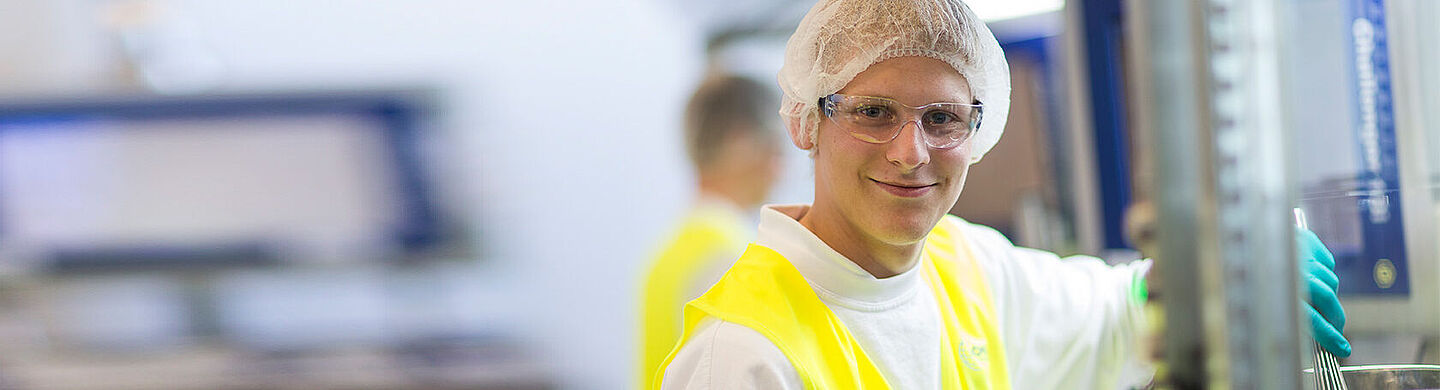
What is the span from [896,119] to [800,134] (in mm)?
157

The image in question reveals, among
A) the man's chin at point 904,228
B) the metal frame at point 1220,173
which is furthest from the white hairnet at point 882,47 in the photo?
the metal frame at point 1220,173

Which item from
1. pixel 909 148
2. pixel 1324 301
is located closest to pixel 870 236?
pixel 909 148

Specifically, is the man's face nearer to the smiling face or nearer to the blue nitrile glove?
the smiling face

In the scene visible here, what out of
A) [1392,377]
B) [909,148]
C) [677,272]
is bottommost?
[1392,377]

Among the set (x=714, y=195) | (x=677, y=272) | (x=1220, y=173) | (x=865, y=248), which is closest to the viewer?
(x=1220, y=173)

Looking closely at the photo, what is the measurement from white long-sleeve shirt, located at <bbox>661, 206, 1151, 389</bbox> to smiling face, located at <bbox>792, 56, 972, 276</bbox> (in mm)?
57

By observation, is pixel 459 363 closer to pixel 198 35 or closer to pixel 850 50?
pixel 198 35

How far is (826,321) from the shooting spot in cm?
107

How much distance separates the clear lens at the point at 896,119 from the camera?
3.47 feet

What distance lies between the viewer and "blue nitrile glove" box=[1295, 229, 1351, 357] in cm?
92

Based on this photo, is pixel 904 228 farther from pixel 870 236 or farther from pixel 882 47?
pixel 882 47

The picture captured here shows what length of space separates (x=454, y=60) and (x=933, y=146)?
346cm

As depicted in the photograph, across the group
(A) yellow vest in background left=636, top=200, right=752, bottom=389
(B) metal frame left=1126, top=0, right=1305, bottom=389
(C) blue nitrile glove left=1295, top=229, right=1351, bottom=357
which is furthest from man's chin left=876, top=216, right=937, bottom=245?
(A) yellow vest in background left=636, top=200, right=752, bottom=389

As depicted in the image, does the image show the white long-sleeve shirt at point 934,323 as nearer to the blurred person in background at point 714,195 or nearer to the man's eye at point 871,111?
the man's eye at point 871,111
